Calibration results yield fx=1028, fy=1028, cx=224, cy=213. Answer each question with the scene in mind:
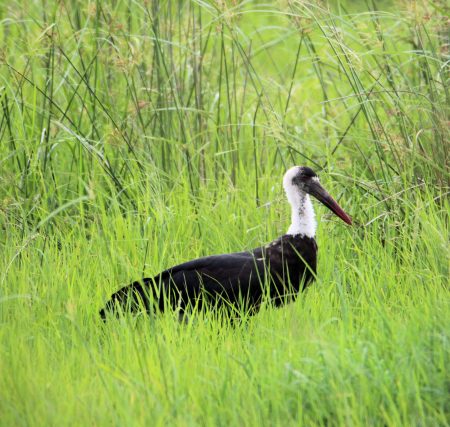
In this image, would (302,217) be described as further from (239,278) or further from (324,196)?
(239,278)

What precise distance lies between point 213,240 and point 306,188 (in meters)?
0.58

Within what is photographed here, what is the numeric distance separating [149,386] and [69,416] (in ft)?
1.00

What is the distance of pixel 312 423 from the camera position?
118 inches

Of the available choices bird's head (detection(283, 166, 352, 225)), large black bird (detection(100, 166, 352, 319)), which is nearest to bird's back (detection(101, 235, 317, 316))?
large black bird (detection(100, 166, 352, 319))

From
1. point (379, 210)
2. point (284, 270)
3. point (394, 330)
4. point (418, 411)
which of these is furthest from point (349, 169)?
point (418, 411)

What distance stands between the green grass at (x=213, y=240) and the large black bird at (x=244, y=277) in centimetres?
11

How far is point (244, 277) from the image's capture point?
440 centimetres

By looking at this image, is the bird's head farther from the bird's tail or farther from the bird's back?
the bird's tail

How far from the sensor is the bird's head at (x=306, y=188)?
15.3ft

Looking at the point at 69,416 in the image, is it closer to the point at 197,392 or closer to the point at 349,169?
the point at 197,392

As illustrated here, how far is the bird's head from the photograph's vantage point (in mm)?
4652

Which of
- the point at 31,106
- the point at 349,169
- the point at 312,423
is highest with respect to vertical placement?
the point at 31,106

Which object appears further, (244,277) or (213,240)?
(213,240)

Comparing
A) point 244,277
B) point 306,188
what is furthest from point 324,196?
point 244,277
